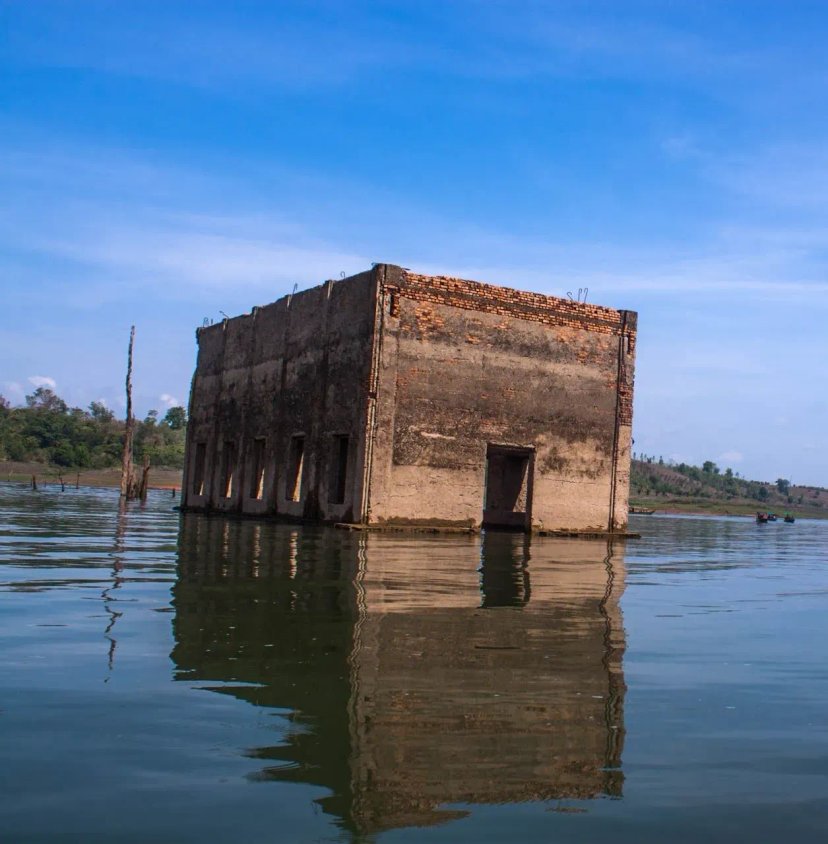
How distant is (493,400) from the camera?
Answer: 776 inches

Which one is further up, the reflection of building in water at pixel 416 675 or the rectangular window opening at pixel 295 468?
the rectangular window opening at pixel 295 468

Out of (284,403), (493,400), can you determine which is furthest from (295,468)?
(493,400)

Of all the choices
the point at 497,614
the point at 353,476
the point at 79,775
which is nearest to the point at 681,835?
the point at 79,775

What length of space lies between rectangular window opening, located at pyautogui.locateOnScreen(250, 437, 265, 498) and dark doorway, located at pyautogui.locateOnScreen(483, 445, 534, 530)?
17.7 ft

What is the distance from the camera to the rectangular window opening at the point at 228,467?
25850 mm

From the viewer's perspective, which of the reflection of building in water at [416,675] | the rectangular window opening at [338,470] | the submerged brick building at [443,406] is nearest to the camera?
the reflection of building in water at [416,675]

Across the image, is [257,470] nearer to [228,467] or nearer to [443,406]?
[228,467]

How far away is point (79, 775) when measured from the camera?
2904 mm

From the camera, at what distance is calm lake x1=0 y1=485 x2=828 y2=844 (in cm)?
269

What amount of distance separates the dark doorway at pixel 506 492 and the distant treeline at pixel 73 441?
56957 mm

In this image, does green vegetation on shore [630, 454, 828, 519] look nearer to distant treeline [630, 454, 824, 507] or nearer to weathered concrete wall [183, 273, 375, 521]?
distant treeline [630, 454, 824, 507]

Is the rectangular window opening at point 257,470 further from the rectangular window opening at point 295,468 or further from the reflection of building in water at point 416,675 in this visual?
the reflection of building in water at point 416,675

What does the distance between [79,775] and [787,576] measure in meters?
10.2

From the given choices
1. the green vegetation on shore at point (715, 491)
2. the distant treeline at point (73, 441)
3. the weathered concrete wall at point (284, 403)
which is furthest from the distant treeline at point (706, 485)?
the weathered concrete wall at point (284, 403)
